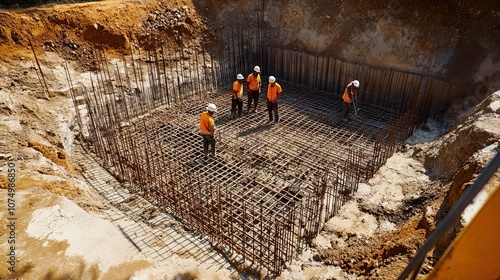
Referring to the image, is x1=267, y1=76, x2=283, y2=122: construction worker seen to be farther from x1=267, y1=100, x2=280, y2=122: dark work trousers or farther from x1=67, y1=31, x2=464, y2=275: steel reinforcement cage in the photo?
x1=67, y1=31, x2=464, y2=275: steel reinforcement cage

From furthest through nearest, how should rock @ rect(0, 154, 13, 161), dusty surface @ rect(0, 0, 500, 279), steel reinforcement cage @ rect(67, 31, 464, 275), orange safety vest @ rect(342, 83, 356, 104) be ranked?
1. orange safety vest @ rect(342, 83, 356, 104)
2. rock @ rect(0, 154, 13, 161)
3. steel reinforcement cage @ rect(67, 31, 464, 275)
4. dusty surface @ rect(0, 0, 500, 279)

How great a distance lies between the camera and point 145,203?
262 inches

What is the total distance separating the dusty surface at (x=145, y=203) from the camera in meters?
4.79

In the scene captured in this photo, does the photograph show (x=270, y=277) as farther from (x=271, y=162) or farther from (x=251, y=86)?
(x=251, y=86)

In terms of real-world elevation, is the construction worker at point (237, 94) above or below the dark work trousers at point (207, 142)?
above

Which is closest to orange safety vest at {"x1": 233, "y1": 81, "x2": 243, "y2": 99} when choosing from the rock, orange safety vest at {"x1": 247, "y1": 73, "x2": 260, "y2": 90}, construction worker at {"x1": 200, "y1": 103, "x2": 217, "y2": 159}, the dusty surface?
orange safety vest at {"x1": 247, "y1": 73, "x2": 260, "y2": 90}

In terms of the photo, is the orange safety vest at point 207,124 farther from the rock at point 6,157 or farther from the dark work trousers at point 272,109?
the rock at point 6,157

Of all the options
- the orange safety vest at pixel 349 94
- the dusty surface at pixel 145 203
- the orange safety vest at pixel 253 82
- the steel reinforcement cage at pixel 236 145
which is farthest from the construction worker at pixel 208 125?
the orange safety vest at pixel 349 94

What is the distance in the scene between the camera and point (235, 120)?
9.30m

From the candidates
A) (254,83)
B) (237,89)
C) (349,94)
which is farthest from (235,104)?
(349,94)

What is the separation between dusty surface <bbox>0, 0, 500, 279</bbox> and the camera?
4793mm

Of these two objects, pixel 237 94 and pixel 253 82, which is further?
pixel 253 82

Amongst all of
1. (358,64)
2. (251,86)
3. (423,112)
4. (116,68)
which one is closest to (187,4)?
(116,68)

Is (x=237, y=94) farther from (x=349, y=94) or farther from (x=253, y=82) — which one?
(x=349, y=94)
